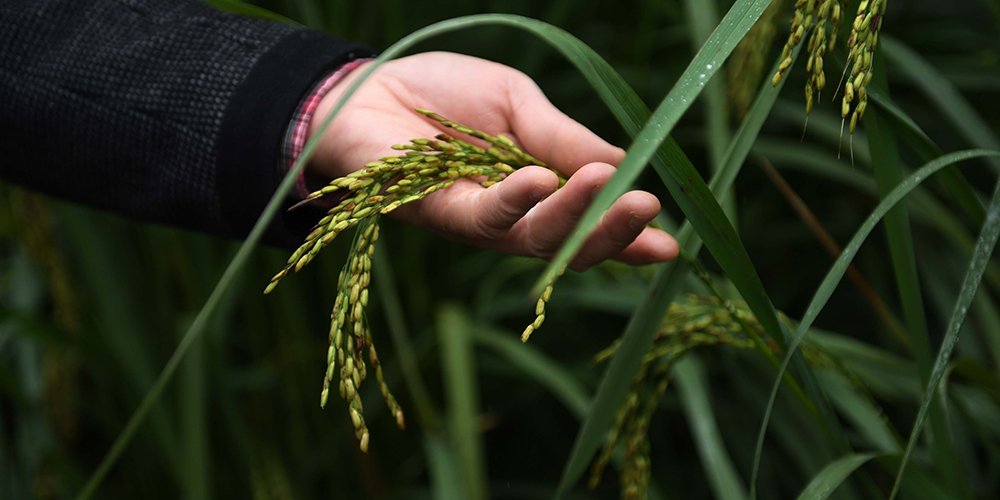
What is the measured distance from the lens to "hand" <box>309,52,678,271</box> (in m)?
0.41

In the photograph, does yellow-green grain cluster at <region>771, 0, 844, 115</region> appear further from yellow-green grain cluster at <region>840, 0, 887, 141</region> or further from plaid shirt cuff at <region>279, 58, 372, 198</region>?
plaid shirt cuff at <region>279, 58, 372, 198</region>

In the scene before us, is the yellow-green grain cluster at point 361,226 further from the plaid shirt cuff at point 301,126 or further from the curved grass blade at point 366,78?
the plaid shirt cuff at point 301,126

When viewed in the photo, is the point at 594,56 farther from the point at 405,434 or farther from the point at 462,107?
the point at 405,434

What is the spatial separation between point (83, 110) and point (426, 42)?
0.61 metres

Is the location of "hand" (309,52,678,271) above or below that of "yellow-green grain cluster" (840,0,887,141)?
below

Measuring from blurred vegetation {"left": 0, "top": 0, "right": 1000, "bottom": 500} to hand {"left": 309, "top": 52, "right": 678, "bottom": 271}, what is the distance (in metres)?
0.26

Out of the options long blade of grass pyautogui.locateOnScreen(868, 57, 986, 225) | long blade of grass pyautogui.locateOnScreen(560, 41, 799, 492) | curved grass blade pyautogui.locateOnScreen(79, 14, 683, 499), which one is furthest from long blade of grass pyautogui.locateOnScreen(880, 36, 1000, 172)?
curved grass blade pyautogui.locateOnScreen(79, 14, 683, 499)

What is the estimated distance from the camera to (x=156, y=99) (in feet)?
2.05

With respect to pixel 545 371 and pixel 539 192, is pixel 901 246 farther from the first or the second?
pixel 545 371

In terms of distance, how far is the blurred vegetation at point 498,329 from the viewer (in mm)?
819

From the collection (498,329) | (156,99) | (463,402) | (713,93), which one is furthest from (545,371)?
(156,99)

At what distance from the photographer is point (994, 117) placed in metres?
1.16

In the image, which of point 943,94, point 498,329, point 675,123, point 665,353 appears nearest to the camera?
point 675,123

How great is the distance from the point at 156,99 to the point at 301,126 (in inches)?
6.3
